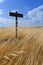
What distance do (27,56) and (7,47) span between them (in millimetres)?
1110

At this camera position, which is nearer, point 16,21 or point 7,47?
point 7,47

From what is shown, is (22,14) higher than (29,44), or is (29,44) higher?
(22,14)

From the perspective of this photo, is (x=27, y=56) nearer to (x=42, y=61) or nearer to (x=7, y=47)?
(x=42, y=61)

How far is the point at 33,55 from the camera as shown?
6547mm

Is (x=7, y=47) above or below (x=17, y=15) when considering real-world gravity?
below

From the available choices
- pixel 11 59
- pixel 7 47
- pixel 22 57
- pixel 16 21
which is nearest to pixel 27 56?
pixel 22 57

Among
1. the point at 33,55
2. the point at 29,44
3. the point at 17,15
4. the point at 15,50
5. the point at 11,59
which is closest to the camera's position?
→ the point at 11,59

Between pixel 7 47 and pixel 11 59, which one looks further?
pixel 7 47

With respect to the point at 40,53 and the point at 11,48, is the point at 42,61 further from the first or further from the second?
the point at 11,48

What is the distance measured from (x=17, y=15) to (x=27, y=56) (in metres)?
4.07

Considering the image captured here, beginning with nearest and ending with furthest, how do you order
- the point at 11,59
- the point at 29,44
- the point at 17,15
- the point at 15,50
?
the point at 11,59
the point at 15,50
the point at 29,44
the point at 17,15

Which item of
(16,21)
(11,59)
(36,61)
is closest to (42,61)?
(36,61)

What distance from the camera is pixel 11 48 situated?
7.16 metres

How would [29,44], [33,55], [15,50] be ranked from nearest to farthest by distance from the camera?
[33,55] < [15,50] < [29,44]
